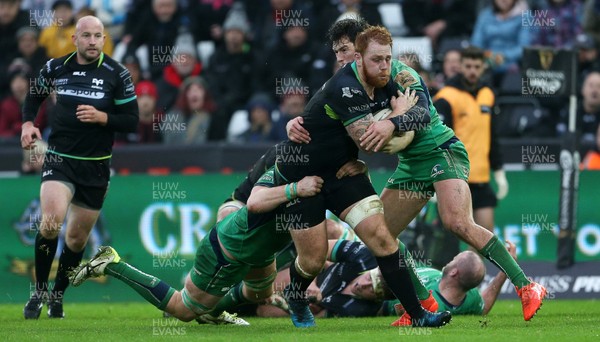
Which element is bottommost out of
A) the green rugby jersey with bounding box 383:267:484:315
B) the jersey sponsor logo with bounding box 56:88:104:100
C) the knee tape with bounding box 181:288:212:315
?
the green rugby jersey with bounding box 383:267:484:315

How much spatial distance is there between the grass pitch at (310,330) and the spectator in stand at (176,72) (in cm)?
598

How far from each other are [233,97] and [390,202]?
25.8ft

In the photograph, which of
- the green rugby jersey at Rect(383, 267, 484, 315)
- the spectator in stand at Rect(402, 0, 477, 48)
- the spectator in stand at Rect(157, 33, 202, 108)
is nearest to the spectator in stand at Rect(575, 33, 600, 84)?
the spectator in stand at Rect(402, 0, 477, 48)

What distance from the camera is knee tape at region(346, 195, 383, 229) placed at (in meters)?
9.27

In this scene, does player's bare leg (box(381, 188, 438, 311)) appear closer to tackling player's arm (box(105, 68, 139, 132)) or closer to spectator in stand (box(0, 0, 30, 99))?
tackling player's arm (box(105, 68, 139, 132))

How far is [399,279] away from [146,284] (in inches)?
82.9

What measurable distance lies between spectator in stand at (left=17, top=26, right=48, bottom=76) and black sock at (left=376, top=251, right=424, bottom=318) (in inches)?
406

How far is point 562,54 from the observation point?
14.7 m

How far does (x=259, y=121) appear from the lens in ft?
55.0

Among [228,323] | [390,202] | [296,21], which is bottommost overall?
[228,323]

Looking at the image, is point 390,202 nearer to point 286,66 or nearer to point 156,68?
point 286,66

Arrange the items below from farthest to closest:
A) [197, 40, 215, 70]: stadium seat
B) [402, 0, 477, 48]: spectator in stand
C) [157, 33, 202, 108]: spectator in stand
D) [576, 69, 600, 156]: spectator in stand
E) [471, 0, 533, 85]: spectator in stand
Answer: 1. [197, 40, 215, 70]: stadium seat
2. [402, 0, 477, 48]: spectator in stand
3. [157, 33, 202, 108]: spectator in stand
4. [471, 0, 533, 85]: spectator in stand
5. [576, 69, 600, 156]: spectator in stand

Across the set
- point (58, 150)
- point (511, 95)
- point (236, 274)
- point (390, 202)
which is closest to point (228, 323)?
point (236, 274)

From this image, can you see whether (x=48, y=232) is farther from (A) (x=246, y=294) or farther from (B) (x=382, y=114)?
(B) (x=382, y=114)
